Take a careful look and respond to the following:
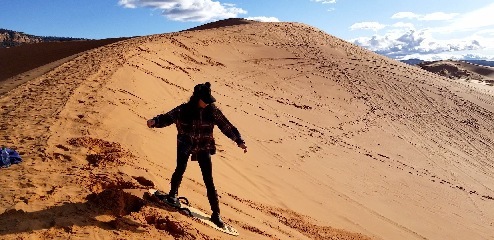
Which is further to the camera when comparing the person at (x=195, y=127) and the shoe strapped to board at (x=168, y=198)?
the shoe strapped to board at (x=168, y=198)

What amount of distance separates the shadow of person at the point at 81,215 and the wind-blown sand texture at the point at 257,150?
0.02 meters

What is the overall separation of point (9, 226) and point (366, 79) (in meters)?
17.7

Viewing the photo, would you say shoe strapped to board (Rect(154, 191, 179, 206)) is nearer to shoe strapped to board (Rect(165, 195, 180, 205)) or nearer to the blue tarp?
shoe strapped to board (Rect(165, 195, 180, 205))

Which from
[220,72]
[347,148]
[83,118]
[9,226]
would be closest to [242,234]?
[9,226]

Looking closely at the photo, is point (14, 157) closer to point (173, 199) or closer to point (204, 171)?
point (173, 199)

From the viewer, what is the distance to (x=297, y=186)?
845 cm

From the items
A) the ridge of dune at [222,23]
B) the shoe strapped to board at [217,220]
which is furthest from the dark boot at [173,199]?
the ridge of dune at [222,23]

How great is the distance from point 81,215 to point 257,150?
6.31m

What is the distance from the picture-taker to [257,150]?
1008 cm

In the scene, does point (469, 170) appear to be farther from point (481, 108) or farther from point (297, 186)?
point (481, 108)

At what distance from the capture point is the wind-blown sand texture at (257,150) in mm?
4430

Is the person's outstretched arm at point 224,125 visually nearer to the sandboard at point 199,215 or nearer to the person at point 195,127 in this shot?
the person at point 195,127

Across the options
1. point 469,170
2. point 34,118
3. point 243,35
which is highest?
point 243,35

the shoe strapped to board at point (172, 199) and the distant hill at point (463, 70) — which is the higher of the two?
the distant hill at point (463, 70)
